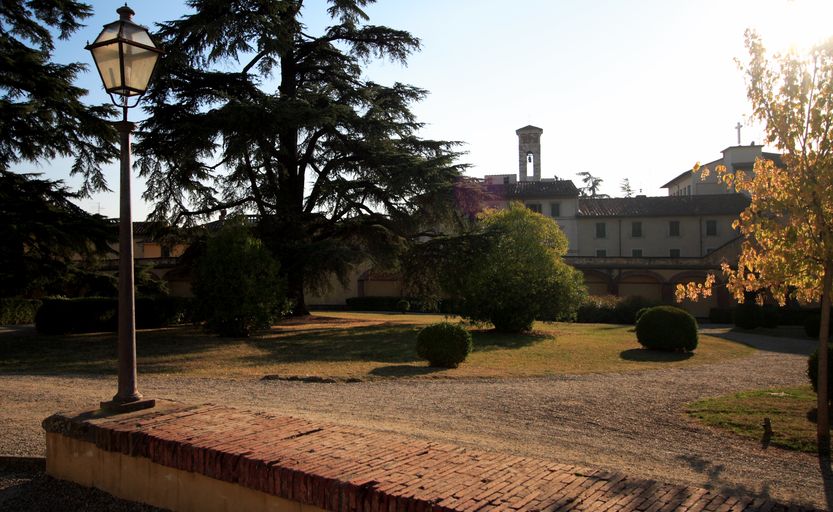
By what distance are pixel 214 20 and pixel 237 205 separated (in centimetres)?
745

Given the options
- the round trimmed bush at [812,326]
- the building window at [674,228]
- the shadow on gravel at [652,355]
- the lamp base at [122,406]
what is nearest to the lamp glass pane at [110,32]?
the lamp base at [122,406]

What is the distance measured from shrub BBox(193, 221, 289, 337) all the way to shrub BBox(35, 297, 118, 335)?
5867mm

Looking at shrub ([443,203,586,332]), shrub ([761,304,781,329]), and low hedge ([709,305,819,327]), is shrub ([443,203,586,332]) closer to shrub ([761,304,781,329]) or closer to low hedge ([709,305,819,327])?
shrub ([761,304,781,329])

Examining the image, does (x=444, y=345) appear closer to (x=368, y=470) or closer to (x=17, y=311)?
(x=368, y=470)

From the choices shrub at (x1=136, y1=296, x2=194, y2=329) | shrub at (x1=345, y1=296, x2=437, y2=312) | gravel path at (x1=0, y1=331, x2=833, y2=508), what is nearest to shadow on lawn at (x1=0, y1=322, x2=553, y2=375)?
shrub at (x1=136, y1=296, x2=194, y2=329)

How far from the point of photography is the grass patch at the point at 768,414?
7.54 metres

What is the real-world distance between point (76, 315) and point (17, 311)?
9201 mm

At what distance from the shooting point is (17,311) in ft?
93.8

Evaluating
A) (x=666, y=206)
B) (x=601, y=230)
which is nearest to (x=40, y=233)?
(x=601, y=230)

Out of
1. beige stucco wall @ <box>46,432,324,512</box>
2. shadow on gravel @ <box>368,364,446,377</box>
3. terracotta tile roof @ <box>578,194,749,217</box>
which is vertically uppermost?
terracotta tile roof @ <box>578,194,749,217</box>

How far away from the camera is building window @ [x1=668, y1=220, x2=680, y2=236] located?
172ft

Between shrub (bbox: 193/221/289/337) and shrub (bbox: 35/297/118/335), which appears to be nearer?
shrub (bbox: 193/221/289/337)

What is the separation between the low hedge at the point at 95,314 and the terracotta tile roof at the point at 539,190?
3538 centimetres

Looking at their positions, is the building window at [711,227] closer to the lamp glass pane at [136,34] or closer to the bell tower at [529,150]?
the bell tower at [529,150]
